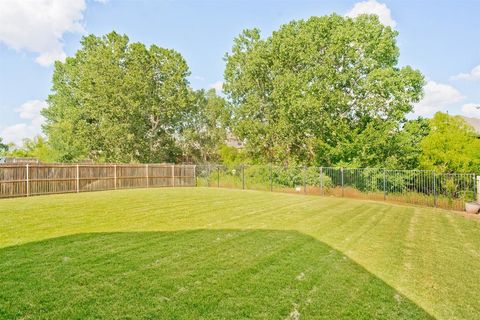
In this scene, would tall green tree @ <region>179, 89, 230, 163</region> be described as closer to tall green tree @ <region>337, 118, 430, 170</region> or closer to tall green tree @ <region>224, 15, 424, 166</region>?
tall green tree @ <region>224, 15, 424, 166</region>

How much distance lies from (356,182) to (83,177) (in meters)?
16.0

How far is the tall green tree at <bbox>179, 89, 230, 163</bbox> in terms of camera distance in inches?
1483

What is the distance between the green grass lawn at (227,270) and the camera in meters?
3.25

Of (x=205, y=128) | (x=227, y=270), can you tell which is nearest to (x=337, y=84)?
(x=205, y=128)

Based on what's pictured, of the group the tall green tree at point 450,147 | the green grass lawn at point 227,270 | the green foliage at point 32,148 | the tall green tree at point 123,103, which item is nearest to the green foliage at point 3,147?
the green foliage at point 32,148

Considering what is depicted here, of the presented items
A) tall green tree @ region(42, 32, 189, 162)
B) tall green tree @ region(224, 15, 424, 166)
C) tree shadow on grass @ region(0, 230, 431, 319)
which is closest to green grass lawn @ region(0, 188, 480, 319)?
Answer: tree shadow on grass @ region(0, 230, 431, 319)

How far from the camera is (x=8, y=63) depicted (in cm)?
1841

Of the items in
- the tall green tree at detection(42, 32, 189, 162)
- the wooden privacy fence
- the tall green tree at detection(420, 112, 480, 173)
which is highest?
the tall green tree at detection(42, 32, 189, 162)

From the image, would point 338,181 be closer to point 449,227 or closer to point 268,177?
point 268,177

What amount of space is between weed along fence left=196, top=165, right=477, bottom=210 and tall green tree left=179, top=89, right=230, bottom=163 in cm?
1379

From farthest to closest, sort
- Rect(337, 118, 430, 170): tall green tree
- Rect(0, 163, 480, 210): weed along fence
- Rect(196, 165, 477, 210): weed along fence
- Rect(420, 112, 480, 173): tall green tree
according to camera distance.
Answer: Rect(337, 118, 430, 170): tall green tree → Rect(420, 112, 480, 173): tall green tree → Rect(196, 165, 477, 210): weed along fence → Rect(0, 163, 480, 210): weed along fence

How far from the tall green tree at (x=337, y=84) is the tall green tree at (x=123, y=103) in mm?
10139

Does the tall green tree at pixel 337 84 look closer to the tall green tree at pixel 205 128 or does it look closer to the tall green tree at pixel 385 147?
the tall green tree at pixel 385 147

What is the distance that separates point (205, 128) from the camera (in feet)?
128
